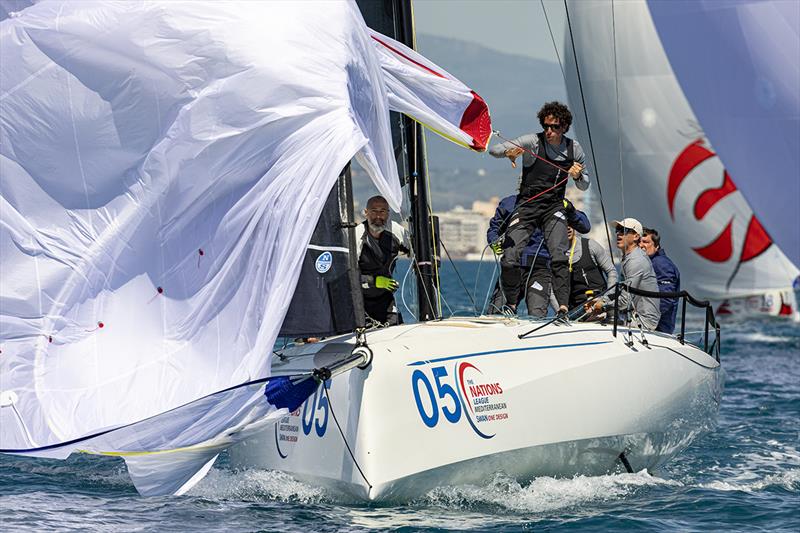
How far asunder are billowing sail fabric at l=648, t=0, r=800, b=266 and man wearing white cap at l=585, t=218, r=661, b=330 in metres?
5.06

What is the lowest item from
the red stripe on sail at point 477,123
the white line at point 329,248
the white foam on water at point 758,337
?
the white foam on water at point 758,337

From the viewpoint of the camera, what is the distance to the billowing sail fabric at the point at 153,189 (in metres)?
5.69

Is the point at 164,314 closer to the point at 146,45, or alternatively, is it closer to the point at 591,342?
the point at 146,45

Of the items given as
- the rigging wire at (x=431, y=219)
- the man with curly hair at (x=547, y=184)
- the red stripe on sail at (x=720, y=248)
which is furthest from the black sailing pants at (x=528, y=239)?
the red stripe on sail at (x=720, y=248)

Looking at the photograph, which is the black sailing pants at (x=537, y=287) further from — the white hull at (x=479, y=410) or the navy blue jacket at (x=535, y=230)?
the white hull at (x=479, y=410)

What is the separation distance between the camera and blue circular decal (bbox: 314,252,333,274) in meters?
5.97

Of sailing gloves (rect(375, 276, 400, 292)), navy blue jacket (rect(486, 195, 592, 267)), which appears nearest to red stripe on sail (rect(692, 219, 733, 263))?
navy blue jacket (rect(486, 195, 592, 267))

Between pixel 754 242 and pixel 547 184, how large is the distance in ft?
47.6

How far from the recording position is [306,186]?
5.72m

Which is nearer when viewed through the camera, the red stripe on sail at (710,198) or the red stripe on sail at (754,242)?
the red stripe on sail at (710,198)

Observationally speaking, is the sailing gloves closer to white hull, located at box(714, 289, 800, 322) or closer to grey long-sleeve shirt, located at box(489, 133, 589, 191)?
grey long-sleeve shirt, located at box(489, 133, 589, 191)

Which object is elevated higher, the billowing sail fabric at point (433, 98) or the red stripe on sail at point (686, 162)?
the red stripe on sail at point (686, 162)

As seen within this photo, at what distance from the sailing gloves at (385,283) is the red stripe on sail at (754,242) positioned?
14.6m

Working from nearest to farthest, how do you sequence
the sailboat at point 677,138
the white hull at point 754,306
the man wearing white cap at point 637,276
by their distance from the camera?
the man wearing white cap at point 637,276 → the sailboat at point 677,138 → the white hull at point 754,306
